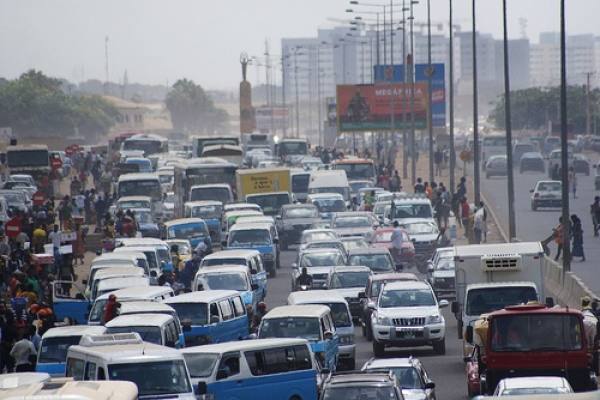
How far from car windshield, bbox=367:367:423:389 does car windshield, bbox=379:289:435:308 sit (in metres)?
8.48

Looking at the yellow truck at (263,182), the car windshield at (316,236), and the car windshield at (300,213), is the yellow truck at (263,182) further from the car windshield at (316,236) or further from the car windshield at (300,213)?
the car windshield at (316,236)

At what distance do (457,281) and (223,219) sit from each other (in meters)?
24.5

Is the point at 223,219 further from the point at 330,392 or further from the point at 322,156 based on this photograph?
the point at 322,156

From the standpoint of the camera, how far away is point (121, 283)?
3541cm

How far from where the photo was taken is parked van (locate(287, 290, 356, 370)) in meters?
30.6

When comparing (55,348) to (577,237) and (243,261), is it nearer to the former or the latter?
(243,261)

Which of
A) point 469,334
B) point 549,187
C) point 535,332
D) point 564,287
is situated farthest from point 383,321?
point 549,187

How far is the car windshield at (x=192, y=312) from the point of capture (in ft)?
102

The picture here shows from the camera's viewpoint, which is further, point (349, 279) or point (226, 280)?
point (349, 279)

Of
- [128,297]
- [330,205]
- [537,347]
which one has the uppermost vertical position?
[537,347]

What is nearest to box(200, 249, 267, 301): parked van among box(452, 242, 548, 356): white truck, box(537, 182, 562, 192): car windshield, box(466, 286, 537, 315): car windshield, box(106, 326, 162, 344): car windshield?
box(452, 242, 548, 356): white truck

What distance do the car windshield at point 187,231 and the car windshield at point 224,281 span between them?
14364mm

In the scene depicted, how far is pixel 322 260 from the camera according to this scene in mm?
43125

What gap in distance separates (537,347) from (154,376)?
214 inches
